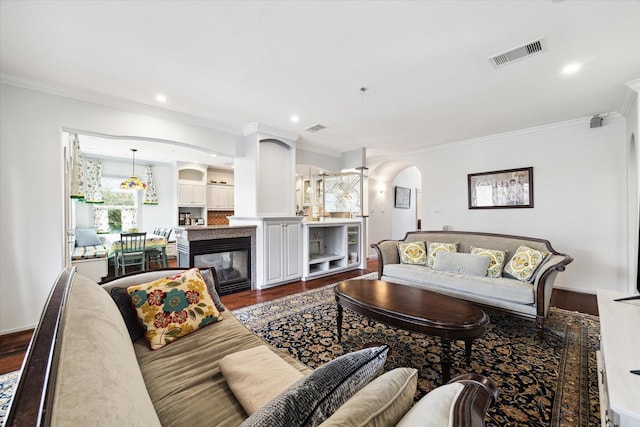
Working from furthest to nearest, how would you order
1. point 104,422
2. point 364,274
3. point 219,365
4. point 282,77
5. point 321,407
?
1. point 364,274
2. point 282,77
3. point 219,365
4. point 321,407
5. point 104,422

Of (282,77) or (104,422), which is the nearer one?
(104,422)

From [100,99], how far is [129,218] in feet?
14.3

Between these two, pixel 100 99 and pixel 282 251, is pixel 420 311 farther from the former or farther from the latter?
pixel 100 99

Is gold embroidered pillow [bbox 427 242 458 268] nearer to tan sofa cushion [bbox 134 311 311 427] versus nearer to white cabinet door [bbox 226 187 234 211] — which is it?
tan sofa cushion [bbox 134 311 311 427]

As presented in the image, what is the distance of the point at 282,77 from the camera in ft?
8.63

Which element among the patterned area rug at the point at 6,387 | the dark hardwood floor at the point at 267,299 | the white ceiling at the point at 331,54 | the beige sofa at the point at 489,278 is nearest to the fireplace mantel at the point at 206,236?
the dark hardwood floor at the point at 267,299

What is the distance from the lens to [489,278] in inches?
116

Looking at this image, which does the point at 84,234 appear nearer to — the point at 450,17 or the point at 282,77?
the point at 282,77

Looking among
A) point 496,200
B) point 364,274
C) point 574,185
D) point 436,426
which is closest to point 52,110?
point 436,426

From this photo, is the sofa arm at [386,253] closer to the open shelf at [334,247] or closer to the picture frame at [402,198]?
the open shelf at [334,247]

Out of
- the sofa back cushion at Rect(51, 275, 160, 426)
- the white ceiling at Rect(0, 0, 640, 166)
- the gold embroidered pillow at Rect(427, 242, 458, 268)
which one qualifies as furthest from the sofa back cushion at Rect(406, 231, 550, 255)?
the sofa back cushion at Rect(51, 275, 160, 426)

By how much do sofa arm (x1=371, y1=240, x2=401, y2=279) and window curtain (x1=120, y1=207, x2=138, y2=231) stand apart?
5.97m

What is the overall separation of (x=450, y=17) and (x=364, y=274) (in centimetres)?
412

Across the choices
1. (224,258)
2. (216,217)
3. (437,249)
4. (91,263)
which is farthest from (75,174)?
(437,249)
